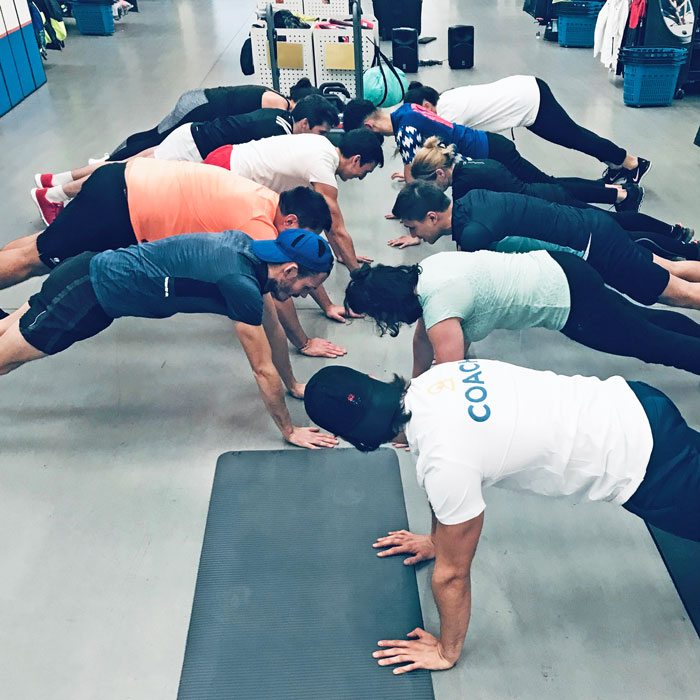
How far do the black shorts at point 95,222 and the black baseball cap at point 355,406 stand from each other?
2120mm

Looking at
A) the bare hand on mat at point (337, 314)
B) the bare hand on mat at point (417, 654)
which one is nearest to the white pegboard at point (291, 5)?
the bare hand on mat at point (337, 314)

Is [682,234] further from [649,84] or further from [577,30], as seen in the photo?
[577,30]

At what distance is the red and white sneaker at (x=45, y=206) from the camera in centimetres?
513

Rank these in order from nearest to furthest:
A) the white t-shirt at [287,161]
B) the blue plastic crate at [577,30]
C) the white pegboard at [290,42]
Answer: the white t-shirt at [287,161] → the white pegboard at [290,42] → the blue plastic crate at [577,30]

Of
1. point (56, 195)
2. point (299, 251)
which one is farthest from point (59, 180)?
point (299, 251)

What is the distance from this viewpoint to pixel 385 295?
2.75 m

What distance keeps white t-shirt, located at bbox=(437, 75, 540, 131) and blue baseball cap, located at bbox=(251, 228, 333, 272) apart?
8.16ft

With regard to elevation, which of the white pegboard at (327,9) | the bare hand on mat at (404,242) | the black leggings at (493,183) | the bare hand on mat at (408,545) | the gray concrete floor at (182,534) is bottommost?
the gray concrete floor at (182,534)

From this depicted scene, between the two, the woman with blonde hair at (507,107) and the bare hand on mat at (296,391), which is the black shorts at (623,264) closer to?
Answer: the bare hand on mat at (296,391)

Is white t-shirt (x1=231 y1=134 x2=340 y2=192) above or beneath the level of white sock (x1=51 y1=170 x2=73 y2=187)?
above

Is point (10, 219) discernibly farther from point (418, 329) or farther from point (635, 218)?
point (635, 218)

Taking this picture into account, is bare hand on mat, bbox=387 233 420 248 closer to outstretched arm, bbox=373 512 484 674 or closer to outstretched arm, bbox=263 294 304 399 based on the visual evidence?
outstretched arm, bbox=263 294 304 399

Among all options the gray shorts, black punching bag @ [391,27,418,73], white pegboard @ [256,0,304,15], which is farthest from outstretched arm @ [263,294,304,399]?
black punching bag @ [391,27,418,73]

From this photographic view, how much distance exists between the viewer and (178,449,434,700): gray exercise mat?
2332mm
